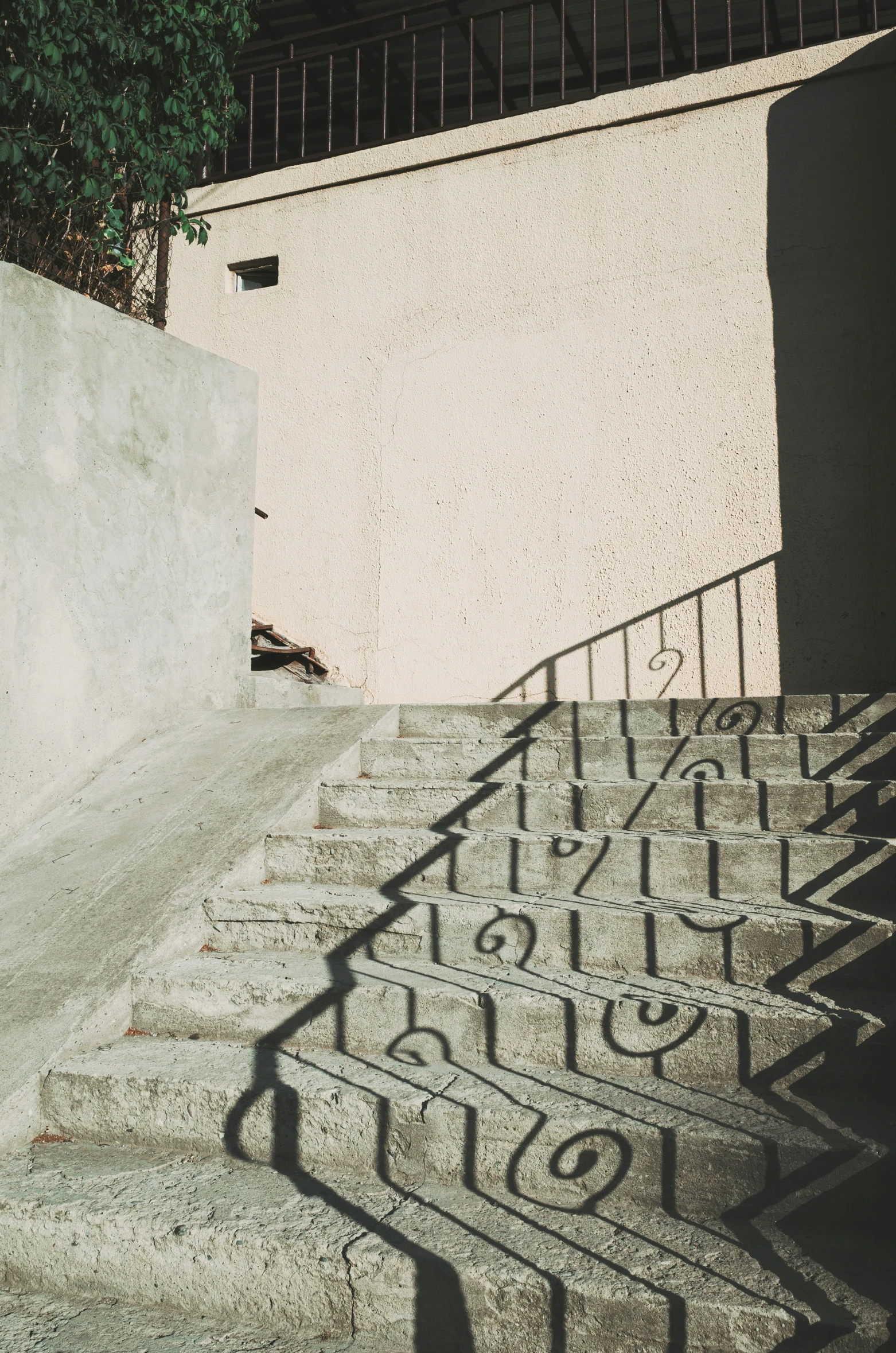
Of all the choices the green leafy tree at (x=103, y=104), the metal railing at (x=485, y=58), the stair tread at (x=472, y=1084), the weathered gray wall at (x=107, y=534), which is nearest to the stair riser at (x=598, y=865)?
the stair tread at (x=472, y=1084)

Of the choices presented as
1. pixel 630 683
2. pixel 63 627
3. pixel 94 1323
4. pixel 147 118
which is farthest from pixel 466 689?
pixel 94 1323

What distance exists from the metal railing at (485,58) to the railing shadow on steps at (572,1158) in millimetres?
7275

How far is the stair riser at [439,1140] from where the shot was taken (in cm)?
203

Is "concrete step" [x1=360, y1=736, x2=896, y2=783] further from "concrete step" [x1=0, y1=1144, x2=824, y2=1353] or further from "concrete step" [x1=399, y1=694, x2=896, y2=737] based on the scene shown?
"concrete step" [x1=0, y1=1144, x2=824, y2=1353]

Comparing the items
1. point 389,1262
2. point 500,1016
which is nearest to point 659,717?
point 500,1016

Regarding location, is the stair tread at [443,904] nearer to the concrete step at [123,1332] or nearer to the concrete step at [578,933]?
the concrete step at [578,933]

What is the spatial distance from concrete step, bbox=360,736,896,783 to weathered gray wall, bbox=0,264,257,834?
106cm

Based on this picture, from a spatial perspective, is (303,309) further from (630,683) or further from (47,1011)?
(47,1011)

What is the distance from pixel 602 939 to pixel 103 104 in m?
4.75

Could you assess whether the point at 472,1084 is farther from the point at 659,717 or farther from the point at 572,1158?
the point at 659,717

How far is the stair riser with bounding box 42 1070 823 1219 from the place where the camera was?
2.03 metres

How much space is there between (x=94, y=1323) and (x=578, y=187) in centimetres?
643

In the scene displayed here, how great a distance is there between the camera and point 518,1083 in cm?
234

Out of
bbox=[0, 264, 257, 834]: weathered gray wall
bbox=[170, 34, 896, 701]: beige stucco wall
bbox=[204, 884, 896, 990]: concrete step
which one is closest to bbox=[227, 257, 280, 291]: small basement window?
bbox=[170, 34, 896, 701]: beige stucco wall
